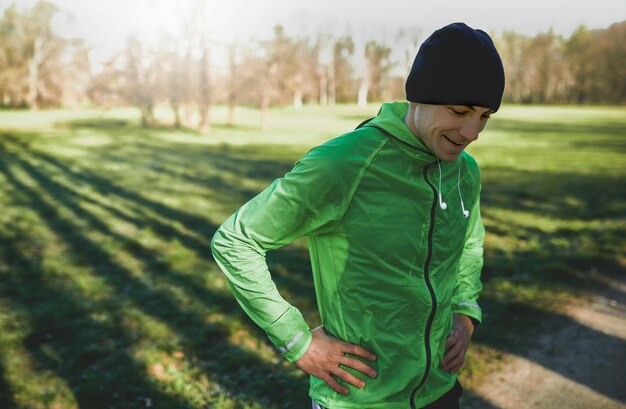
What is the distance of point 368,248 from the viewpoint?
153cm

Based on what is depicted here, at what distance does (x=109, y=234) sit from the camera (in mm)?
7758

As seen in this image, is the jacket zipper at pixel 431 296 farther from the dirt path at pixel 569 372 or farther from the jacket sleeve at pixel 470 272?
the dirt path at pixel 569 372

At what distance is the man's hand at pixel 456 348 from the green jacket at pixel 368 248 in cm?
9

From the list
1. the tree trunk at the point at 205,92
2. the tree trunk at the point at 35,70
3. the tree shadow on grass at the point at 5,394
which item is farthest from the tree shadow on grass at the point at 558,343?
the tree trunk at the point at 35,70

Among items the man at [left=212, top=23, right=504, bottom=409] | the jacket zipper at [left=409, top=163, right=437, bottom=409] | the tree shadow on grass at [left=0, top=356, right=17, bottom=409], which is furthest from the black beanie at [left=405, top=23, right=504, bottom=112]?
the tree shadow on grass at [left=0, top=356, right=17, bottom=409]

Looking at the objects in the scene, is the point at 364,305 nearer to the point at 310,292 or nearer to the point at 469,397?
the point at 469,397

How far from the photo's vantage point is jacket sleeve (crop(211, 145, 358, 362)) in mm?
1440

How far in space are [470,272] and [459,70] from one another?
3.09ft

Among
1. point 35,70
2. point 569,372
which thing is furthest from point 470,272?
point 35,70

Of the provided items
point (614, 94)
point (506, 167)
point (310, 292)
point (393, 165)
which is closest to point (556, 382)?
point (310, 292)

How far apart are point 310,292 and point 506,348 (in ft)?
7.02

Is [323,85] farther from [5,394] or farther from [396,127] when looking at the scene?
[396,127]

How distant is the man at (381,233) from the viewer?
56.7 inches

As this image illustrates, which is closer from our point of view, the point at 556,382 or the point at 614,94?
the point at 556,382
